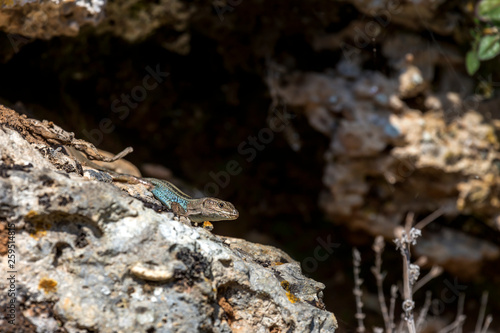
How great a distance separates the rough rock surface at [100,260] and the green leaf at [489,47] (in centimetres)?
336

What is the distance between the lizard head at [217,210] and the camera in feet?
10.0

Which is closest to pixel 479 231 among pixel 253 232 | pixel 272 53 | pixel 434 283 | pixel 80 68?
pixel 434 283

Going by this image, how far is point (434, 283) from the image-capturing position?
20.0 feet

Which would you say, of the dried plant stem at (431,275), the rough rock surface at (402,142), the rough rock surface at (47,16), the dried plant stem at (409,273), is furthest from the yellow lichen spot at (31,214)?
the rough rock surface at (402,142)

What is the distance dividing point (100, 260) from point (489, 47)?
388 cm

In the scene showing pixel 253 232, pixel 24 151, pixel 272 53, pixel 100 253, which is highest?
pixel 272 53

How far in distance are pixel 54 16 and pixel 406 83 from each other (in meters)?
3.36

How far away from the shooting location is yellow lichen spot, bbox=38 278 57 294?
1.89 meters

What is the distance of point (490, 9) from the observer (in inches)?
160

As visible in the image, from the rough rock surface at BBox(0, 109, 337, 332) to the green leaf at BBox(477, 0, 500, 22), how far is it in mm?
3295

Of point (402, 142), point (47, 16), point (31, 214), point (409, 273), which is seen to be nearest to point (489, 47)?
point (402, 142)

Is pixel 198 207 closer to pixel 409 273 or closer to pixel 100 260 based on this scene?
pixel 100 260

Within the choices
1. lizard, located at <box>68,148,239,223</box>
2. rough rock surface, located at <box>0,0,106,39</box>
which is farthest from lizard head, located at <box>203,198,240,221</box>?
rough rock surface, located at <box>0,0,106,39</box>

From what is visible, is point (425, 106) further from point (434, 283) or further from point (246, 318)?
point (246, 318)
